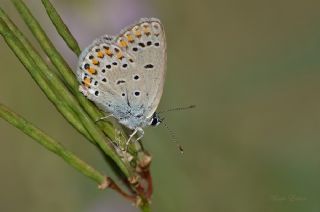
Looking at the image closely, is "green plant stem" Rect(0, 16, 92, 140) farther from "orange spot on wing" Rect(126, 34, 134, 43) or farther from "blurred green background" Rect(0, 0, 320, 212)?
"blurred green background" Rect(0, 0, 320, 212)

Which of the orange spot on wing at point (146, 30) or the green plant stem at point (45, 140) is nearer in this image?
the green plant stem at point (45, 140)

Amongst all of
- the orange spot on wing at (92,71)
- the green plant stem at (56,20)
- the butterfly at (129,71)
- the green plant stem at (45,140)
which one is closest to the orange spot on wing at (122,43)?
the butterfly at (129,71)

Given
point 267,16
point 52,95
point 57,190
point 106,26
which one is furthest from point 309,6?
point 52,95

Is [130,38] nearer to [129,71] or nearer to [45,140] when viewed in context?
[129,71]

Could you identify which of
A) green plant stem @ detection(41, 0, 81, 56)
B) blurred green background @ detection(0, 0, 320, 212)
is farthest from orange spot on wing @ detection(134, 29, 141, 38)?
blurred green background @ detection(0, 0, 320, 212)

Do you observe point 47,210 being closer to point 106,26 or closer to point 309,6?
point 106,26

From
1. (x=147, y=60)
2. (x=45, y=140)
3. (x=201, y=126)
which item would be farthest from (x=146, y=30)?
(x=201, y=126)

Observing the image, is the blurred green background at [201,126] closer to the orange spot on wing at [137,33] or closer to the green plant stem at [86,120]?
the orange spot on wing at [137,33]
